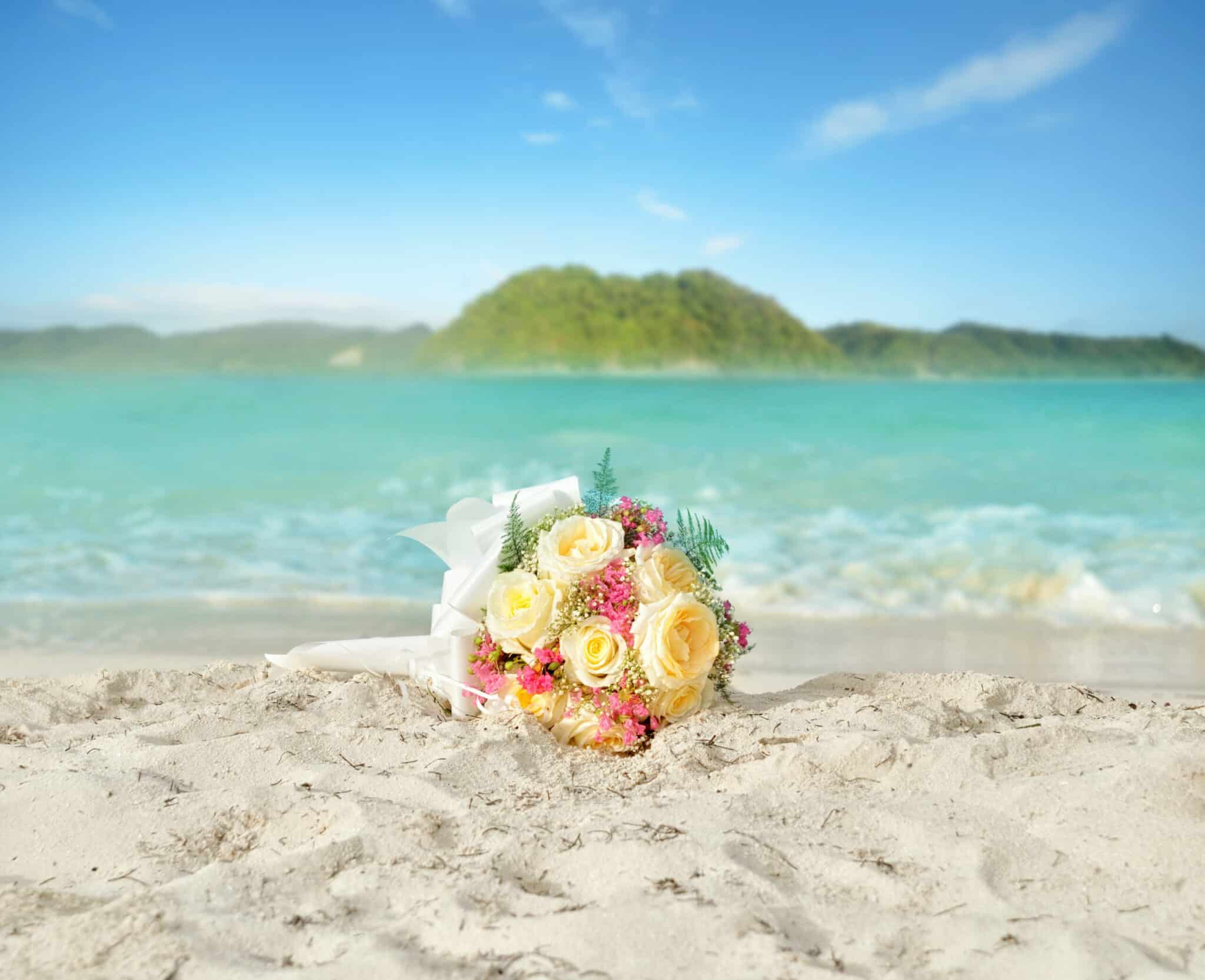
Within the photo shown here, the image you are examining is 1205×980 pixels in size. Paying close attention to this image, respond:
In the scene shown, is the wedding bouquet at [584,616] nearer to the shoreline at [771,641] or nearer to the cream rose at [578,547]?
the cream rose at [578,547]

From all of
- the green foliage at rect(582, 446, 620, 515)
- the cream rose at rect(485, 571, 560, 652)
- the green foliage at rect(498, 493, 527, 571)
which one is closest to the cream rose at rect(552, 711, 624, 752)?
the cream rose at rect(485, 571, 560, 652)

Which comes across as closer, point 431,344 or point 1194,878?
point 1194,878

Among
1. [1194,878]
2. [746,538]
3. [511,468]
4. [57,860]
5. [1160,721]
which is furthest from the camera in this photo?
[511,468]

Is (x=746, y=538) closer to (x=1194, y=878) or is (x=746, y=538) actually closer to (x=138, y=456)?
(x=1194, y=878)

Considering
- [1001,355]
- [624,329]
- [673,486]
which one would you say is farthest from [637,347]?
[673,486]

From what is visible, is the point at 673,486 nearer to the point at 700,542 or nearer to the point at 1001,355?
the point at 700,542

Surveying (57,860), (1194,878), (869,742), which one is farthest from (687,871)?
(57,860)

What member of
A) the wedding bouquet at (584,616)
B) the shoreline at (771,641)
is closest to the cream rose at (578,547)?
the wedding bouquet at (584,616)
